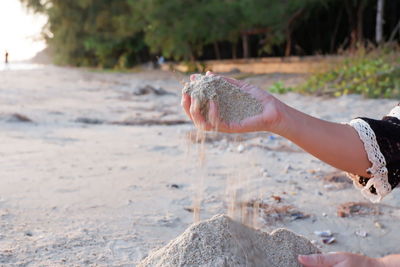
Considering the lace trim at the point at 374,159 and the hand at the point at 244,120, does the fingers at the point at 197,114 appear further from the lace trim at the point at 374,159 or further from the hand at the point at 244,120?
the lace trim at the point at 374,159

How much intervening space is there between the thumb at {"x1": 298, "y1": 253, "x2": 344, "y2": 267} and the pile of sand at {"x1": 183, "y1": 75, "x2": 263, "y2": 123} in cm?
46

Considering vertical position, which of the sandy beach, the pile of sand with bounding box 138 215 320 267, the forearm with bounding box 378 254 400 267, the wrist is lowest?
the sandy beach

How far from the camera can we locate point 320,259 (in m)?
1.44

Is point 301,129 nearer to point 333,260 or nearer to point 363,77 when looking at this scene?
point 333,260

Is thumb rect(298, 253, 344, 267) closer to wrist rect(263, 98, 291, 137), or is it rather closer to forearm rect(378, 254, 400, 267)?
forearm rect(378, 254, 400, 267)

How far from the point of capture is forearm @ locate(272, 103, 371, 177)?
1.39 meters

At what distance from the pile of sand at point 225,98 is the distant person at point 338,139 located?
0.05 feet

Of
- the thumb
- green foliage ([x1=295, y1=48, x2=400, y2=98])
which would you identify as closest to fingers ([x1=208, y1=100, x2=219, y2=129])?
the thumb

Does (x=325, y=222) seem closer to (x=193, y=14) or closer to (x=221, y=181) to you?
(x=221, y=181)

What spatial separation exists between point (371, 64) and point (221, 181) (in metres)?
4.72

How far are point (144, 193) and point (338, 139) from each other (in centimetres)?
131

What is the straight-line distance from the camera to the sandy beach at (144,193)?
5.93 feet

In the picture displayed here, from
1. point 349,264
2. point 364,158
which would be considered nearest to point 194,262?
point 349,264

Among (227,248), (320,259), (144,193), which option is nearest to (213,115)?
(227,248)
